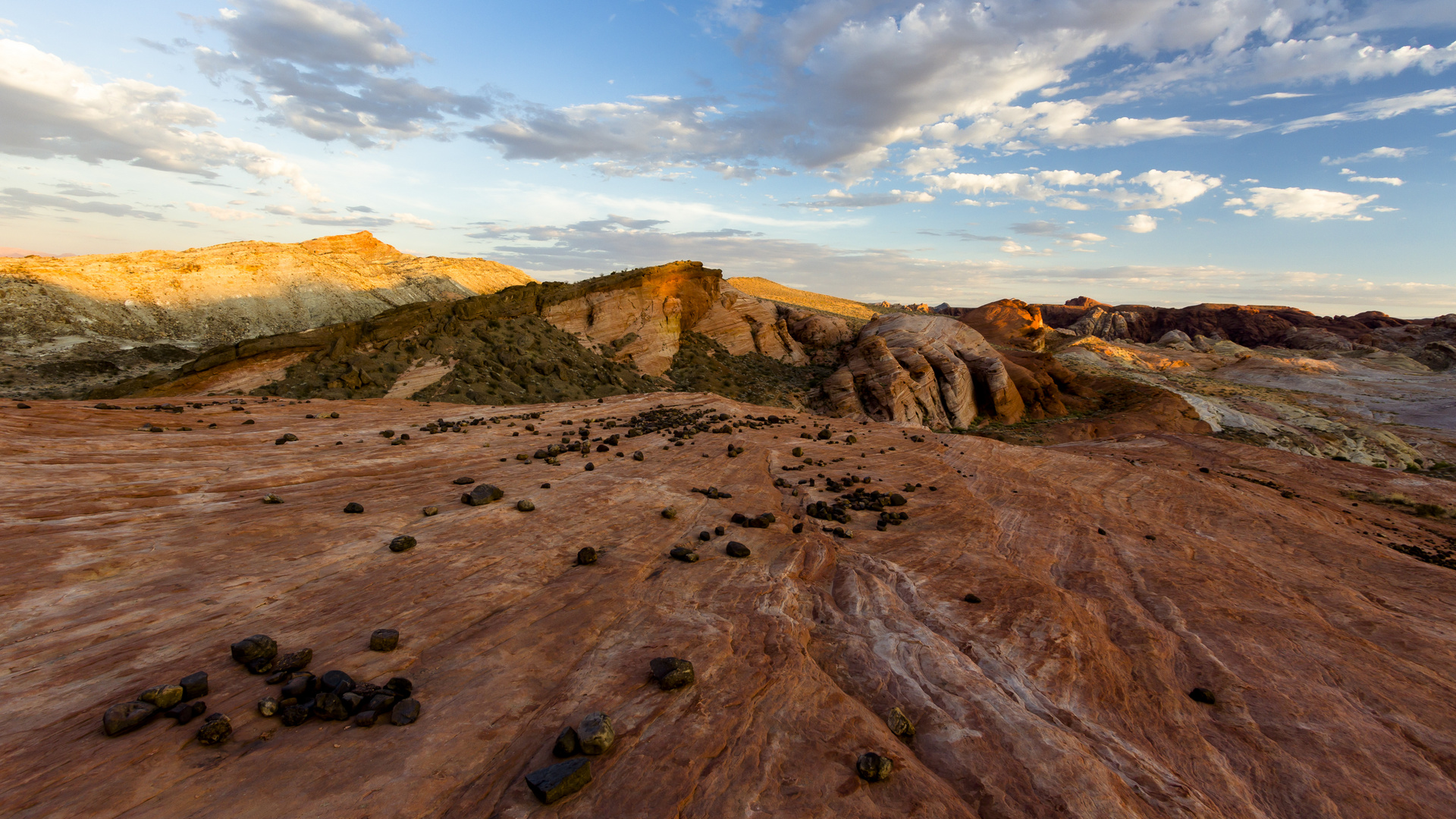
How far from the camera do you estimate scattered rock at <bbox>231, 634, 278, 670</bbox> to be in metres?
4.48

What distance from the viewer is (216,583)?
568 centimetres

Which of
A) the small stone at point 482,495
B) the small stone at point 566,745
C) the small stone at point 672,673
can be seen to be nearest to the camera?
the small stone at point 566,745

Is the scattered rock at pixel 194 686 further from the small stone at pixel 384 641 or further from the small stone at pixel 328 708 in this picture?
the small stone at pixel 384 641

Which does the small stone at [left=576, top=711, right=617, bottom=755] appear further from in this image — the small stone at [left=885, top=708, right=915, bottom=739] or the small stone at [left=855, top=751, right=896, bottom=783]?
the small stone at [left=885, top=708, right=915, bottom=739]

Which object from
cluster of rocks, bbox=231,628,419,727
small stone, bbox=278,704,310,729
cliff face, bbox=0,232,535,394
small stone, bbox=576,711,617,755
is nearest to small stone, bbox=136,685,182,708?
cluster of rocks, bbox=231,628,419,727

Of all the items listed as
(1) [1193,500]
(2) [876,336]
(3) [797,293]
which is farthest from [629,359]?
(3) [797,293]

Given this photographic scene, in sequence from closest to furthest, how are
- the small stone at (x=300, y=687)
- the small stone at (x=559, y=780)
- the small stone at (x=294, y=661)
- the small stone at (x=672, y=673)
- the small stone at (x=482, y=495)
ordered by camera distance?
the small stone at (x=559, y=780)
the small stone at (x=300, y=687)
the small stone at (x=294, y=661)
the small stone at (x=672, y=673)
the small stone at (x=482, y=495)

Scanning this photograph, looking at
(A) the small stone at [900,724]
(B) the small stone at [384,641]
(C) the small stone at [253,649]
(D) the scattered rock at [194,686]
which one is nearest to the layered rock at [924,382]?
(A) the small stone at [900,724]

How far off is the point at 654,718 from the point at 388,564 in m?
4.02

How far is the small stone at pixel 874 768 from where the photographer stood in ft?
13.2

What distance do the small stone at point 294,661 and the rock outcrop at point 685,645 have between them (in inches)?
5.8

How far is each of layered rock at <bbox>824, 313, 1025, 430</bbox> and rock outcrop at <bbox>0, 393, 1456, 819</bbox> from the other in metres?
25.1

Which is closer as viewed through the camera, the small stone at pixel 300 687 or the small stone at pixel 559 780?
the small stone at pixel 559 780

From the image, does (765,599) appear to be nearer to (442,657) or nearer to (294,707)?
(442,657)
